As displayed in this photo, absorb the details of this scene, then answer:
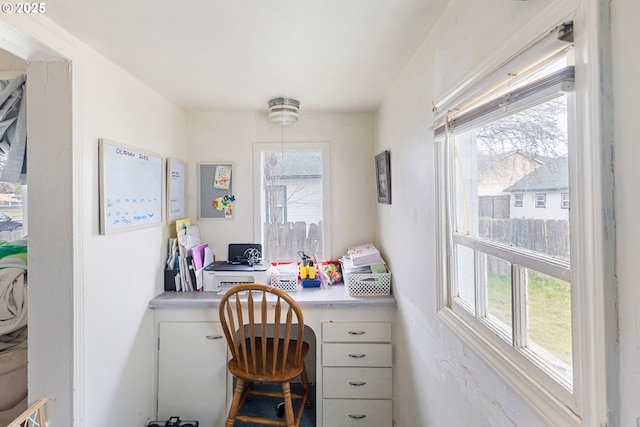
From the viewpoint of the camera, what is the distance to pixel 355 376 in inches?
69.6

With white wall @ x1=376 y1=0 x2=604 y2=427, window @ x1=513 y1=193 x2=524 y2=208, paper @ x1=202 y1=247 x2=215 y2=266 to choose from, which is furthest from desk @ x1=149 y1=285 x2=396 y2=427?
A: window @ x1=513 y1=193 x2=524 y2=208

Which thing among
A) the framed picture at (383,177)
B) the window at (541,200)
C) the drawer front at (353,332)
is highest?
the framed picture at (383,177)

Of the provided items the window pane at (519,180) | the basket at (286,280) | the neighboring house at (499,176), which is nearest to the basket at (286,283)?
the basket at (286,280)

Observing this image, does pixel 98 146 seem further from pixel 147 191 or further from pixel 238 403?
pixel 238 403

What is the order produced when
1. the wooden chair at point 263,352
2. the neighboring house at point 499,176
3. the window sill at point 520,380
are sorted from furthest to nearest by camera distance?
the wooden chair at point 263,352, the neighboring house at point 499,176, the window sill at point 520,380

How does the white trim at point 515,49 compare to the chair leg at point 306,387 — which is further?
the chair leg at point 306,387

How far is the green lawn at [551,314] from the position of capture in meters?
0.65

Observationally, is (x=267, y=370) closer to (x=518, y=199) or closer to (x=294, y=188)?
(x=294, y=188)

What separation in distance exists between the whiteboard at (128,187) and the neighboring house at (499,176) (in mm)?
1676

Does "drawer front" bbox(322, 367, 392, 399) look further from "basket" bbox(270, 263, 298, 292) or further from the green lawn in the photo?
the green lawn

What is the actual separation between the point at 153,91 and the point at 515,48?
199cm

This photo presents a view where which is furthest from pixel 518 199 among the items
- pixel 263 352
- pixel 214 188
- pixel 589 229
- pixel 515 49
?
pixel 214 188

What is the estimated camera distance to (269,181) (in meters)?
2.36

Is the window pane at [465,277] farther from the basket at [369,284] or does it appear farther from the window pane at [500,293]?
the basket at [369,284]
